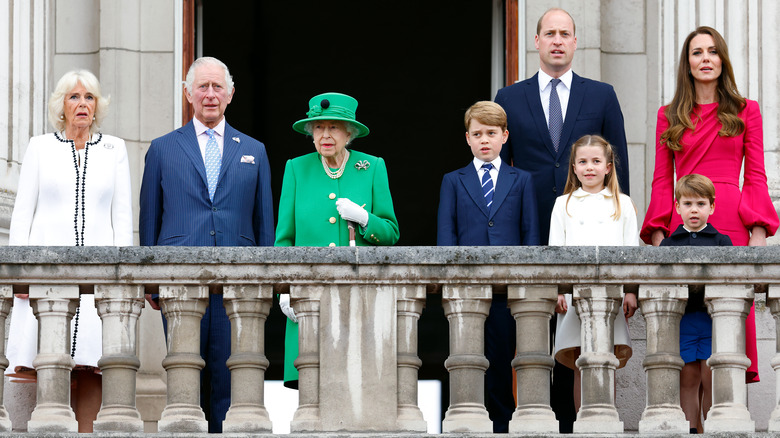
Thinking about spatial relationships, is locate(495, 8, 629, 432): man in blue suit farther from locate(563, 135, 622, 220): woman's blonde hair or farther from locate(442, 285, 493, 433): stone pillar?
locate(442, 285, 493, 433): stone pillar

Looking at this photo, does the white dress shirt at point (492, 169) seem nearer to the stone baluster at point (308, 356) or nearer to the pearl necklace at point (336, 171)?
the pearl necklace at point (336, 171)

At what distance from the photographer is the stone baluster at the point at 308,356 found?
690 cm

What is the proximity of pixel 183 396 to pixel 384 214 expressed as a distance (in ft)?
4.92

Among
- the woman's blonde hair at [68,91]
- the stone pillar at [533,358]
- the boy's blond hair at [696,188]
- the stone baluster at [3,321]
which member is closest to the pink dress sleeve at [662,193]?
the boy's blond hair at [696,188]

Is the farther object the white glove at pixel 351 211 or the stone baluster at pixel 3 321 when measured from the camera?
the white glove at pixel 351 211

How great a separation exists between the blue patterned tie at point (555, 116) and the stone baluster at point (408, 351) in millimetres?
1505

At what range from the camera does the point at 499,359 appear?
7.52 m

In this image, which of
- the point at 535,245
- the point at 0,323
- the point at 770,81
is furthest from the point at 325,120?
the point at 770,81

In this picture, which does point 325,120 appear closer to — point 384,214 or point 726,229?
point 384,214

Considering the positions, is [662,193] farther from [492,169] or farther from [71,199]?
[71,199]

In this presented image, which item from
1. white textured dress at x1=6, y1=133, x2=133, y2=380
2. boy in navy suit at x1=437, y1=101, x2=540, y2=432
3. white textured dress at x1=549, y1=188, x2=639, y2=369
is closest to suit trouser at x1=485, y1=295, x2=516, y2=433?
boy in navy suit at x1=437, y1=101, x2=540, y2=432

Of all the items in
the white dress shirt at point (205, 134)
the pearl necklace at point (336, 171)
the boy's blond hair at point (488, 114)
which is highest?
the boy's blond hair at point (488, 114)

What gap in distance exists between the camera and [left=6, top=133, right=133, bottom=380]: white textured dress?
767 centimetres

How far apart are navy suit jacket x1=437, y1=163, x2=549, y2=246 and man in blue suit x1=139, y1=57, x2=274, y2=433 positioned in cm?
87
